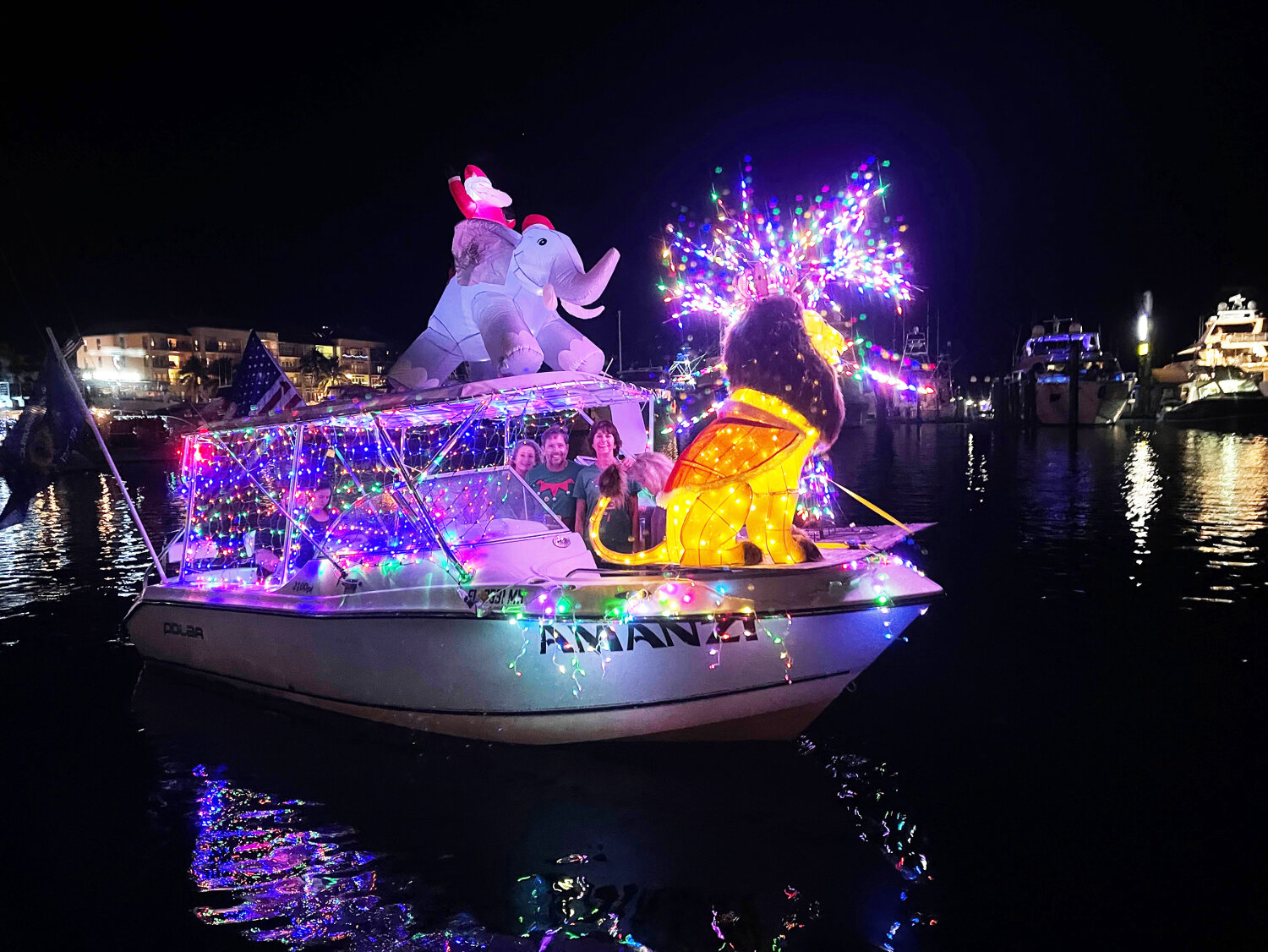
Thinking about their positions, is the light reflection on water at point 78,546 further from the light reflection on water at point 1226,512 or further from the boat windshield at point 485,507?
the light reflection on water at point 1226,512

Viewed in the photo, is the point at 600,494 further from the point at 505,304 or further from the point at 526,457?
the point at 505,304

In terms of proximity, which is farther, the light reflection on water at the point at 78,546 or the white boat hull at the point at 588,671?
the light reflection on water at the point at 78,546

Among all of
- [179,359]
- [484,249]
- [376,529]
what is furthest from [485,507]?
[179,359]

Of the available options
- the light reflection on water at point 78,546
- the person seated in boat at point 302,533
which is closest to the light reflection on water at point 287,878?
the person seated in boat at point 302,533

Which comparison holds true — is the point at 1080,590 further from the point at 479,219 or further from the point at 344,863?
the point at 344,863

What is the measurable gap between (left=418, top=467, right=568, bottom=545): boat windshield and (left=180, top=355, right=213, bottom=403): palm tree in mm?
76260

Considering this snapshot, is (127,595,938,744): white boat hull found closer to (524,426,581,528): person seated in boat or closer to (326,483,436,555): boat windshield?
(326,483,436,555): boat windshield

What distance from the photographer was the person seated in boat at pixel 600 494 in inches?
243

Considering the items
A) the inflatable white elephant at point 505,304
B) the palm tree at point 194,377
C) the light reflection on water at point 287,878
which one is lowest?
the light reflection on water at point 287,878

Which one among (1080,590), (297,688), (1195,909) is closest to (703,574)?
(1195,909)

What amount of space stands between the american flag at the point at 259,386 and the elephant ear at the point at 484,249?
1698 mm

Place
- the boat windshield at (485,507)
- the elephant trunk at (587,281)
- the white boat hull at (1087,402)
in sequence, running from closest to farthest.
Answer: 1. the boat windshield at (485,507)
2. the elephant trunk at (587,281)
3. the white boat hull at (1087,402)

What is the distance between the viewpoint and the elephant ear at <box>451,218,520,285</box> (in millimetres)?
6832

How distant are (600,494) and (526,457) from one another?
1.10m
